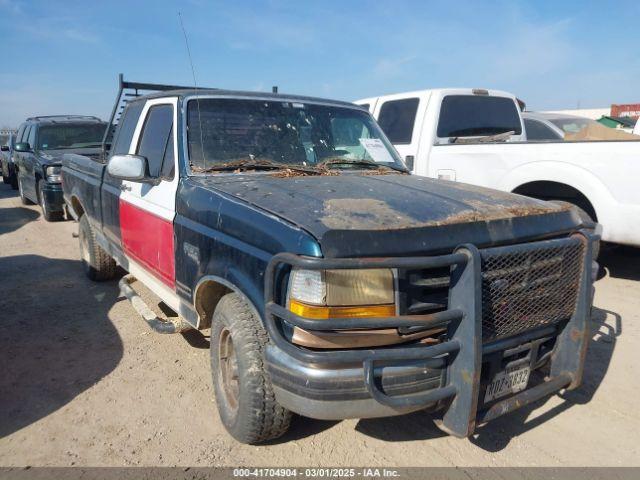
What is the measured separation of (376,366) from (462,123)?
208 inches

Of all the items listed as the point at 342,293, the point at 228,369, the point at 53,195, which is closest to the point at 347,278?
the point at 342,293

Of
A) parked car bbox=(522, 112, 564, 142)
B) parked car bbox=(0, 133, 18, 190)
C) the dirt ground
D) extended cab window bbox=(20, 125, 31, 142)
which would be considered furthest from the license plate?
parked car bbox=(0, 133, 18, 190)

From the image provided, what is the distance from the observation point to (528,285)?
2.43 meters

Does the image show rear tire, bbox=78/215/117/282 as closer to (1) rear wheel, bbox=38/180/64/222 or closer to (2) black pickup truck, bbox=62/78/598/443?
(2) black pickup truck, bbox=62/78/598/443

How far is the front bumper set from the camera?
359 inches

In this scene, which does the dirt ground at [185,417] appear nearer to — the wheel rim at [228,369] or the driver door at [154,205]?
the wheel rim at [228,369]

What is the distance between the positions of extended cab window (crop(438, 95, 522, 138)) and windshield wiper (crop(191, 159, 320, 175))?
11.9 feet

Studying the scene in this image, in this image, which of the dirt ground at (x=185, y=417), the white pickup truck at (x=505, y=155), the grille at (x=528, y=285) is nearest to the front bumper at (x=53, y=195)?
the dirt ground at (x=185, y=417)

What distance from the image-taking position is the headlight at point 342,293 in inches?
85.4

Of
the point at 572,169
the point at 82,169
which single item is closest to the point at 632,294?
the point at 572,169

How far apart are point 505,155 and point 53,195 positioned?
7.85m

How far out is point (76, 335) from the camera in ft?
14.2

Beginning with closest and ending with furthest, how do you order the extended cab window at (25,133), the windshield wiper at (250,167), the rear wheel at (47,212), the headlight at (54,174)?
the windshield wiper at (250,167)
the headlight at (54,174)
the rear wheel at (47,212)
the extended cab window at (25,133)

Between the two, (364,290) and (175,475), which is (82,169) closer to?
(175,475)
